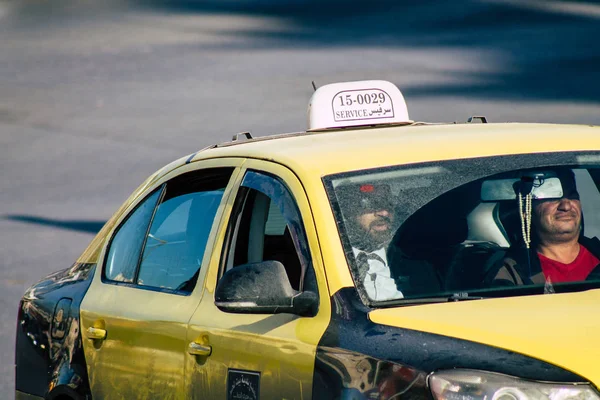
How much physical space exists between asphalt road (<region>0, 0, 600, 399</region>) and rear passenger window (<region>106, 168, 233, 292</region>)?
340 centimetres

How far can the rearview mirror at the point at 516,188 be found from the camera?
14.2 ft

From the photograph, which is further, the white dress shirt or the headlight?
the white dress shirt

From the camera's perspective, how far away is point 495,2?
33.3m

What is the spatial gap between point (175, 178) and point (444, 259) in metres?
1.42

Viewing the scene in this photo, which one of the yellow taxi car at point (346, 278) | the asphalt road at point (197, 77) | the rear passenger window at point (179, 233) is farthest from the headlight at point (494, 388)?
the asphalt road at point (197, 77)

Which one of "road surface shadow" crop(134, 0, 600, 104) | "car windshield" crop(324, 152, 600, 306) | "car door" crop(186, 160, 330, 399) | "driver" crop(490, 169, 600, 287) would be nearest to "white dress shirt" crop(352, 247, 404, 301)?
"car windshield" crop(324, 152, 600, 306)

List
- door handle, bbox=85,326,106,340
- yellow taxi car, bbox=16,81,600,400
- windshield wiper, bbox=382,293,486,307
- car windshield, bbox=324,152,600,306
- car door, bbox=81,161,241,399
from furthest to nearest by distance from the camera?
door handle, bbox=85,326,106,340 → car door, bbox=81,161,241,399 → car windshield, bbox=324,152,600,306 → windshield wiper, bbox=382,293,486,307 → yellow taxi car, bbox=16,81,600,400

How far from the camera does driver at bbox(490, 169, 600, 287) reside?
406cm

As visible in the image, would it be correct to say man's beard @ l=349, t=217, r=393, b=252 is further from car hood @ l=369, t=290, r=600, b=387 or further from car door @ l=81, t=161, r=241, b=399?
car door @ l=81, t=161, r=241, b=399

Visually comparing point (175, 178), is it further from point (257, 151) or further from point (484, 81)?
point (484, 81)

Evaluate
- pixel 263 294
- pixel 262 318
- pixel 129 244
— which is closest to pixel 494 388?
pixel 263 294

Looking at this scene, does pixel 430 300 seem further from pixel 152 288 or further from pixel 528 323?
pixel 152 288

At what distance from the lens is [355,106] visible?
19.0 ft

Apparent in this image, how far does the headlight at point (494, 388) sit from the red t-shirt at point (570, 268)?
926 mm
